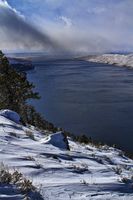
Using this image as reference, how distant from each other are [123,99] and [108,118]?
29285 millimetres

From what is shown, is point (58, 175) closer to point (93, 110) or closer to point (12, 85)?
point (12, 85)

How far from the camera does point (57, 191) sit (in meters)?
7.56

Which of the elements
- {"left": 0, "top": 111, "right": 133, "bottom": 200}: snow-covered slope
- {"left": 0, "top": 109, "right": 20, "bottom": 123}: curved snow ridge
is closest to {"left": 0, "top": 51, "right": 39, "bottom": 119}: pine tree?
{"left": 0, "top": 109, "right": 20, "bottom": 123}: curved snow ridge

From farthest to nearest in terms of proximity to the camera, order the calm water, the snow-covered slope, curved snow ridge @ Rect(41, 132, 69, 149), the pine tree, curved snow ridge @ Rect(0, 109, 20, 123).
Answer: the calm water → the pine tree → curved snow ridge @ Rect(0, 109, 20, 123) → curved snow ridge @ Rect(41, 132, 69, 149) → the snow-covered slope

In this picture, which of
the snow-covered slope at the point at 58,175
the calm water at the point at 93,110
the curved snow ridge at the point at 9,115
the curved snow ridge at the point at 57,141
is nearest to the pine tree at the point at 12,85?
the calm water at the point at 93,110

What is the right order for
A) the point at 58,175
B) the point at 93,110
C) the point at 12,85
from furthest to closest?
1. the point at 93,110
2. the point at 12,85
3. the point at 58,175

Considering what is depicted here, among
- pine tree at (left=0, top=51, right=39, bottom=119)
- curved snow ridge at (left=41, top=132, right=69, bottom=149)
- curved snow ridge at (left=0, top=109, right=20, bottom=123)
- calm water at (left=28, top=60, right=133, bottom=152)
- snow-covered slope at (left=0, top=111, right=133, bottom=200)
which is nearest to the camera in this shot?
snow-covered slope at (left=0, top=111, right=133, bottom=200)

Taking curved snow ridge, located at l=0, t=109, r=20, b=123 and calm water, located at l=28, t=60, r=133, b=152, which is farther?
calm water, located at l=28, t=60, r=133, b=152

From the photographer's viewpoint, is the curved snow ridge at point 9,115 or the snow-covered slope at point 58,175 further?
the curved snow ridge at point 9,115

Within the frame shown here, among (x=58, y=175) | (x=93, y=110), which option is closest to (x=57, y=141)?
(x=58, y=175)

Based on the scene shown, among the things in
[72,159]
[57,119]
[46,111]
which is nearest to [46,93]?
[46,111]

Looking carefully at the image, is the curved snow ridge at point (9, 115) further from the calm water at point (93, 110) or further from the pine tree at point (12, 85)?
the calm water at point (93, 110)

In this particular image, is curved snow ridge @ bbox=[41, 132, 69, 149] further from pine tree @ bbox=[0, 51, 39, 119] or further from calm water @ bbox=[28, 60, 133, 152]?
calm water @ bbox=[28, 60, 133, 152]

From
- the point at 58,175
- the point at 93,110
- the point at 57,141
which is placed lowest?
the point at 93,110
